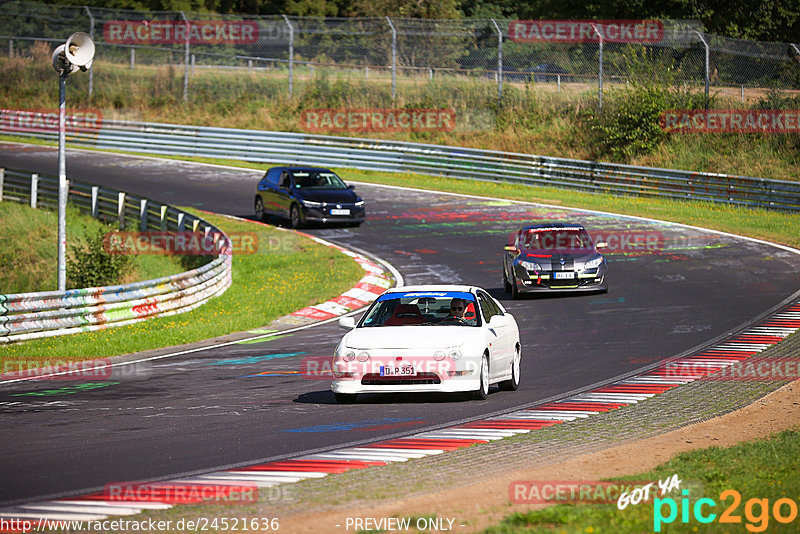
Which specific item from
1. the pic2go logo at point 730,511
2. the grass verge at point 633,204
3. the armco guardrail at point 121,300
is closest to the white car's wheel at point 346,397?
the pic2go logo at point 730,511

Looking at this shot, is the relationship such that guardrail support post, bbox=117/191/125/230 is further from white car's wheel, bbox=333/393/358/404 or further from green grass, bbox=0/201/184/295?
white car's wheel, bbox=333/393/358/404

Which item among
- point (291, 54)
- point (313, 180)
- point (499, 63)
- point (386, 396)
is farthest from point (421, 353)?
point (291, 54)

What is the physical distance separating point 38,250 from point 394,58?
1728 cm

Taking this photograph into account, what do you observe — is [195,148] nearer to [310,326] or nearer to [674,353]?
[310,326]

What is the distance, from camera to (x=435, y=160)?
130ft

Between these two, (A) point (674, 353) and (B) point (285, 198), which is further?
(B) point (285, 198)

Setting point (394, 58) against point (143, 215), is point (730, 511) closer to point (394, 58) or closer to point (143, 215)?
point (143, 215)

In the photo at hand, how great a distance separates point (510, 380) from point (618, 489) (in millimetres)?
5517

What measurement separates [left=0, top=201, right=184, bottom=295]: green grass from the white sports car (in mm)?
13753

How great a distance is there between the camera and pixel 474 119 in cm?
4384

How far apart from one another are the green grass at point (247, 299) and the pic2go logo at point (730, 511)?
1167 centimetres

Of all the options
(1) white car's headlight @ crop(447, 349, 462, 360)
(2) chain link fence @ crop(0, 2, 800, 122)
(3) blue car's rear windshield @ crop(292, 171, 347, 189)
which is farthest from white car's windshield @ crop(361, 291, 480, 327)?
(2) chain link fence @ crop(0, 2, 800, 122)

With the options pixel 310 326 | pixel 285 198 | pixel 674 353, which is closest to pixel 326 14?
pixel 285 198

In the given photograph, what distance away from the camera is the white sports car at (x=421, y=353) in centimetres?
1155
